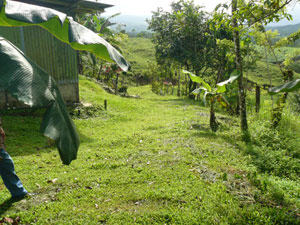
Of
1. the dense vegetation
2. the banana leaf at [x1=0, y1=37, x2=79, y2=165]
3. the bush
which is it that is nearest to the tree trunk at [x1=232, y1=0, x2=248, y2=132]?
the dense vegetation

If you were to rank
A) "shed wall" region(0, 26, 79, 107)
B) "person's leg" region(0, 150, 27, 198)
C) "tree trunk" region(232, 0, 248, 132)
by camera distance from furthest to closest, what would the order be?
"shed wall" region(0, 26, 79, 107) → "tree trunk" region(232, 0, 248, 132) → "person's leg" region(0, 150, 27, 198)

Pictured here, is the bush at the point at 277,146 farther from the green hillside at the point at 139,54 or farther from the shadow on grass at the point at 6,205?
the green hillside at the point at 139,54

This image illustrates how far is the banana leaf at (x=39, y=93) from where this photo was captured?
6.32 feet

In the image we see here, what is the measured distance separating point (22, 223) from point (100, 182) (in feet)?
4.81

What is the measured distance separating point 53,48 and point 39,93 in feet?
26.6

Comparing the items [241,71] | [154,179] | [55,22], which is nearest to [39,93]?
[55,22]

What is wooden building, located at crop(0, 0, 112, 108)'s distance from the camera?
8602 mm

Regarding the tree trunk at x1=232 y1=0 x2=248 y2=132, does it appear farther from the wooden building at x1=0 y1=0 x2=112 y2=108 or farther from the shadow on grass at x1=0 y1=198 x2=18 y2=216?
the shadow on grass at x1=0 y1=198 x2=18 y2=216

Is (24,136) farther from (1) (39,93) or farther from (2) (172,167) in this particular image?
(1) (39,93)

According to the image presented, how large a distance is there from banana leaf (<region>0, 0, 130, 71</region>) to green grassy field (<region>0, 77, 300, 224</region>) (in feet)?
7.54

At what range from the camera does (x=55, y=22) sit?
2.54m

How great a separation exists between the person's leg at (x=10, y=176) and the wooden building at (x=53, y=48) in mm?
5519

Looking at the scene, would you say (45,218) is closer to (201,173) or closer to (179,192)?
(179,192)

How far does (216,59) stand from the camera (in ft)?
56.2
